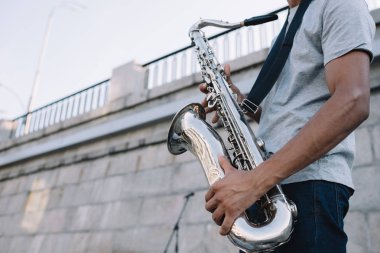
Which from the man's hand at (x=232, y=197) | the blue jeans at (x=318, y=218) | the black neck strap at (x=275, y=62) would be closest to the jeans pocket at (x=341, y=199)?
the blue jeans at (x=318, y=218)

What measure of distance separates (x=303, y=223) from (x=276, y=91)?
568 mm

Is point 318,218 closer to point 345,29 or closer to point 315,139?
point 315,139

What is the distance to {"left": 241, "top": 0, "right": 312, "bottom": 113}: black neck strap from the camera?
1.44m

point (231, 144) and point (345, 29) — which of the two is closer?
point (345, 29)

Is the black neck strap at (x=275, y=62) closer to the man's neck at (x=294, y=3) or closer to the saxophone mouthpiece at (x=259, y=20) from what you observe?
the man's neck at (x=294, y=3)

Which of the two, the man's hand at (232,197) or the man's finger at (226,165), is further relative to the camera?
the man's finger at (226,165)

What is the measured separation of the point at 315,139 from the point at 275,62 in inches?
18.8

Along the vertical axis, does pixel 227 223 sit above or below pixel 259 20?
below

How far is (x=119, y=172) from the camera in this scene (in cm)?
580

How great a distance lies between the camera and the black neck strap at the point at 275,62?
1436 millimetres

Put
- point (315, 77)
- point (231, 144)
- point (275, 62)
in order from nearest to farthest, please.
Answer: point (315, 77) < point (275, 62) < point (231, 144)

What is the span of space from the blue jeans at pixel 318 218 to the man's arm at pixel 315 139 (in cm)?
13

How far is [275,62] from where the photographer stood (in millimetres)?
1474

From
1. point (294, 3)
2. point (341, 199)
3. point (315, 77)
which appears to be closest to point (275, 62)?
point (315, 77)
